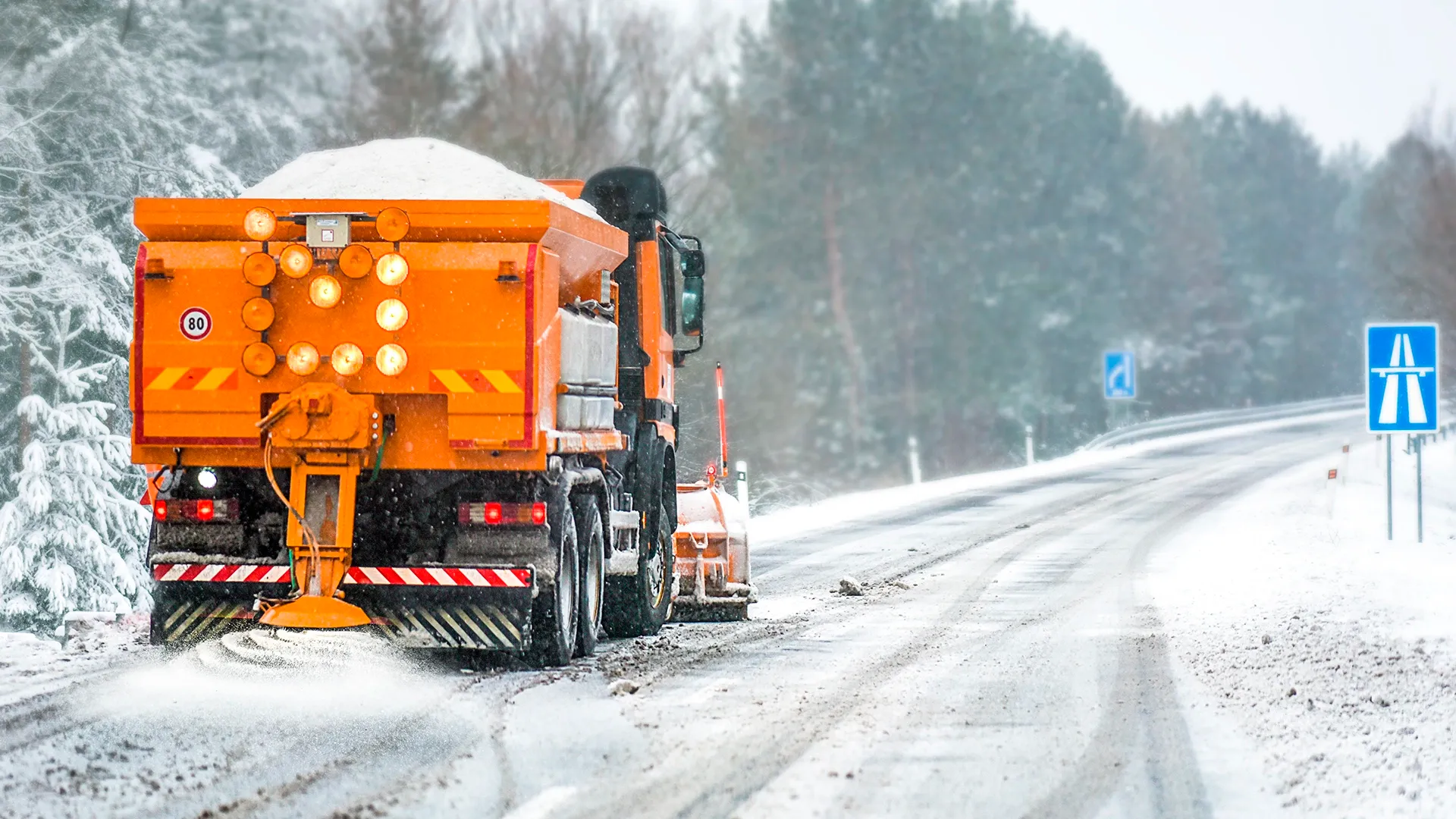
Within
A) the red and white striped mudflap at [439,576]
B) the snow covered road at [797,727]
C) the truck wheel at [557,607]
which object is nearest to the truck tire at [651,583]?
the snow covered road at [797,727]

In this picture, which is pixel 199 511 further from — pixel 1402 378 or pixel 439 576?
pixel 1402 378

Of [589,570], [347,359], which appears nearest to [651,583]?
[589,570]

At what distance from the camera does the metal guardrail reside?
4641 cm

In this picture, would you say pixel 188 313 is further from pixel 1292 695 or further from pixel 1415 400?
pixel 1415 400

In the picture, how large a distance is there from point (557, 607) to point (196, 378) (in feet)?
7.63

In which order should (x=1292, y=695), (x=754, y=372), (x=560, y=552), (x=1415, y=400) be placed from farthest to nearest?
1. (x=754, y=372)
2. (x=1415, y=400)
3. (x=560, y=552)
4. (x=1292, y=695)

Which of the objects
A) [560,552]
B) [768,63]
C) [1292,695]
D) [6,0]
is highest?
[768,63]

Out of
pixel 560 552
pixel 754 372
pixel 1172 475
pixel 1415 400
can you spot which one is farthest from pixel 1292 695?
pixel 754 372

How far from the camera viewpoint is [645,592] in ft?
41.2

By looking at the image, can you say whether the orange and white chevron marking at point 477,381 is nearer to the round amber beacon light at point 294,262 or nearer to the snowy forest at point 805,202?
the round amber beacon light at point 294,262

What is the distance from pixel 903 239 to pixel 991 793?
1980 inches

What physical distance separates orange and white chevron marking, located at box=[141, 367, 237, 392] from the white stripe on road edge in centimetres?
400

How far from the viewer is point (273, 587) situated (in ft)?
31.8

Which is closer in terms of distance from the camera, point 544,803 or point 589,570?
point 544,803
